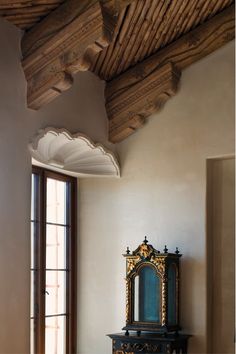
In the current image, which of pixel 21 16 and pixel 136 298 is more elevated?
pixel 21 16

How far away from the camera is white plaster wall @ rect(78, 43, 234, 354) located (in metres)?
6.68

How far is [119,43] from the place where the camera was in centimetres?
621

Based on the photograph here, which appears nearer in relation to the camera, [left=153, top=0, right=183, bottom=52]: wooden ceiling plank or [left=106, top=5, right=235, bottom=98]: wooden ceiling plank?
[left=153, top=0, right=183, bottom=52]: wooden ceiling plank

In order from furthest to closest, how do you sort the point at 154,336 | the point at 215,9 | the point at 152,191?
the point at 152,191, the point at 215,9, the point at 154,336

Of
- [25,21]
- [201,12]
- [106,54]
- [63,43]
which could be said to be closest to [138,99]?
[106,54]

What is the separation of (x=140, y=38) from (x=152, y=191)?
1.67m

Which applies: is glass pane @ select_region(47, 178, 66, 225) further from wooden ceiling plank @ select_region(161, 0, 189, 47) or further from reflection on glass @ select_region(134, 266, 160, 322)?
wooden ceiling plank @ select_region(161, 0, 189, 47)

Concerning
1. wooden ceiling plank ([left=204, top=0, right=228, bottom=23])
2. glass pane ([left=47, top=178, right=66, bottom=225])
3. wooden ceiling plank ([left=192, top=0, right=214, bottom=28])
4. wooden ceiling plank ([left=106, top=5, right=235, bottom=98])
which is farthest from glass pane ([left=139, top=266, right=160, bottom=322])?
wooden ceiling plank ([left=204, top=0, right=228, bottom=23])

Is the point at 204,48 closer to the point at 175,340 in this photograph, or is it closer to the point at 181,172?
the point at 181,172

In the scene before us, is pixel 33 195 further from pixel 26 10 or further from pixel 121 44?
pixel 26 10

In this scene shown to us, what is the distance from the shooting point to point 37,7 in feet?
17.1

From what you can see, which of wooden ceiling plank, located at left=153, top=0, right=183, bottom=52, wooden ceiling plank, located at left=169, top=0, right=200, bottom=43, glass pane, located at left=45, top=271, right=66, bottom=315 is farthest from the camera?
glass pane, located at left=45, top=271, right=66, bottom=315

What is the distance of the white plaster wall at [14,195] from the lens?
5.18 metres

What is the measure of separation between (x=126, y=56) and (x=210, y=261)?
90.3 inches
